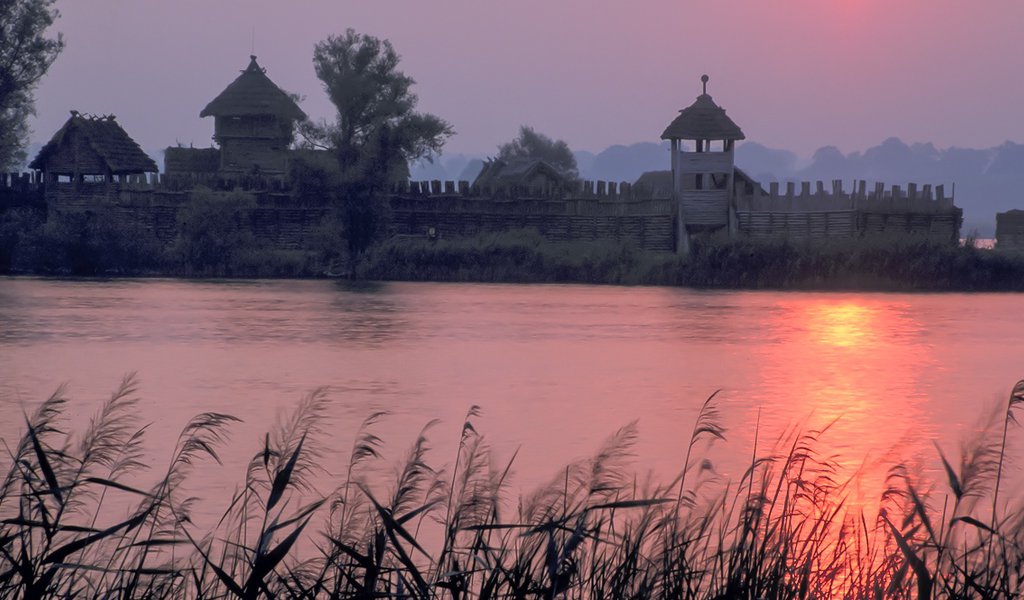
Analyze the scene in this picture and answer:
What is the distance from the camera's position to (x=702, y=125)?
160 ft

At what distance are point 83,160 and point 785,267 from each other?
3027 cm

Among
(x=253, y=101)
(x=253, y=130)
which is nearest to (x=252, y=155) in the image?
(x=253, y=130)

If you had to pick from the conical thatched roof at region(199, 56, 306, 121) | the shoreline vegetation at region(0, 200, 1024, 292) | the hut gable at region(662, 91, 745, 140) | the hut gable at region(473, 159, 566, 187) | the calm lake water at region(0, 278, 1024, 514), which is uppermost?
the conical thatched roof at region(199, 56, 306, 121)

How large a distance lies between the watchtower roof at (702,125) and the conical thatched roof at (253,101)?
2025 cm

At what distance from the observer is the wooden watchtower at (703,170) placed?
155 feet

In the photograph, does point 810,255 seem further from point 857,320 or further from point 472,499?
point 472,499

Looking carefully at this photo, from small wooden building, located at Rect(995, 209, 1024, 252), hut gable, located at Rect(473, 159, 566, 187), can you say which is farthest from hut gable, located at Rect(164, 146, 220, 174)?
small wooden building, located at Rect(995, 209, 1024, 252)

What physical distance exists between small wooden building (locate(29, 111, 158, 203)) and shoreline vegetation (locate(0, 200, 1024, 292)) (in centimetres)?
183

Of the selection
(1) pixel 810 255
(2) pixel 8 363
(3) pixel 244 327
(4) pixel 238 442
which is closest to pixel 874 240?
(1) pixel 810 255

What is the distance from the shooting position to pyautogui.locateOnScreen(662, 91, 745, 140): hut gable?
48438mm

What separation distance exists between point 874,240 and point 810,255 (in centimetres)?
196

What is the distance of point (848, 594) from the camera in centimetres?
623

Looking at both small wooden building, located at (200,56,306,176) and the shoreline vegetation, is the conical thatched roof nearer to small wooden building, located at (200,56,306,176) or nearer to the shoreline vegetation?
small wooden building, located at (200,56,306,176)

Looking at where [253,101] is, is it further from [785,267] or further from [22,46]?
[785,267]
